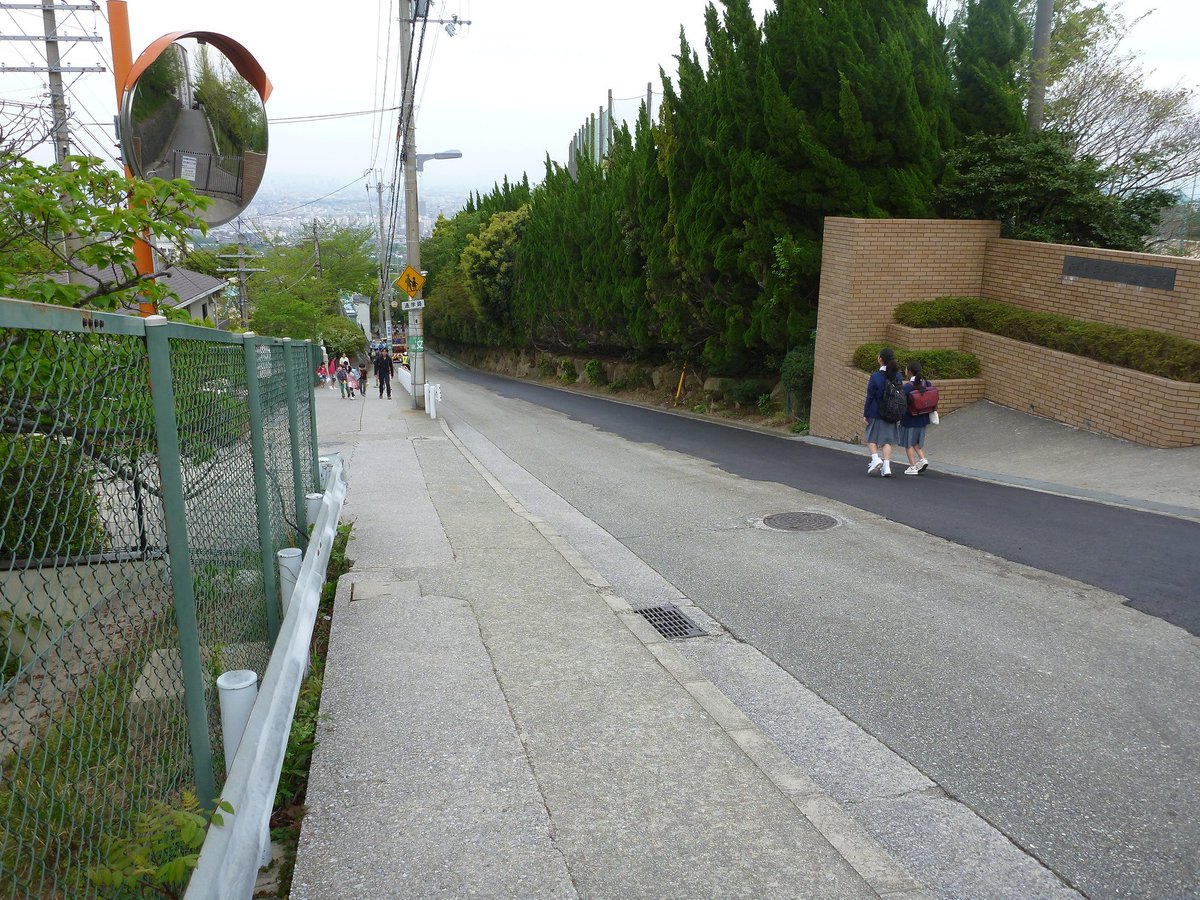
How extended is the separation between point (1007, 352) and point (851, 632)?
9691mm

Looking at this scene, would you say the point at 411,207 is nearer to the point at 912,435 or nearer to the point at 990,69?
the point at 990,69

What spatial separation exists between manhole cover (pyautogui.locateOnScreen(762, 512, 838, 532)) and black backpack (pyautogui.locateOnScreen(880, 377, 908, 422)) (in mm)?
2645

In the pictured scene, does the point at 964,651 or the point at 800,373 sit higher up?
the point at 800,373

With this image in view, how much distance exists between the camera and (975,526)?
28.5ft

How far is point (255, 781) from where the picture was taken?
3.10 metres

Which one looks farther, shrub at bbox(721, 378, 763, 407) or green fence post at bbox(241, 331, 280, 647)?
shrub at bbox(721, 378, 763, 407)

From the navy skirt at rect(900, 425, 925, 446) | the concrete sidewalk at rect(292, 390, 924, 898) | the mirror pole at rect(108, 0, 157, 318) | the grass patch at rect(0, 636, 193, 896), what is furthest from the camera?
the navy skirt at rect(900, 425, 925, 446)

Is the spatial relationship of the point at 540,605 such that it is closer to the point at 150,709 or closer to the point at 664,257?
the point at 150,709

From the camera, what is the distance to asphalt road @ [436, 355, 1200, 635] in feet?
22.0

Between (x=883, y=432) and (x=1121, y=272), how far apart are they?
4.39m

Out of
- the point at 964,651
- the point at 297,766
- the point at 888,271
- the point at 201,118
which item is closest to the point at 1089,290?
the point at 888,271

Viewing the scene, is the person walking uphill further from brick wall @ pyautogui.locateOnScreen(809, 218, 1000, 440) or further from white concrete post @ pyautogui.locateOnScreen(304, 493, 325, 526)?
white concrete post @ pyautogui.locateOnScreen(304, 493, 325, 526)

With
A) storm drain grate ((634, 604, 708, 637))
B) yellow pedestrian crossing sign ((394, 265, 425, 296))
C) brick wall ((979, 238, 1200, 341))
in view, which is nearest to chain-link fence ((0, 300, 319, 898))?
storm drain grate ((634, 604, 708, 637))

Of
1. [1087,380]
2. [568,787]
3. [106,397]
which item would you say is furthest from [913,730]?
[1087,380]
